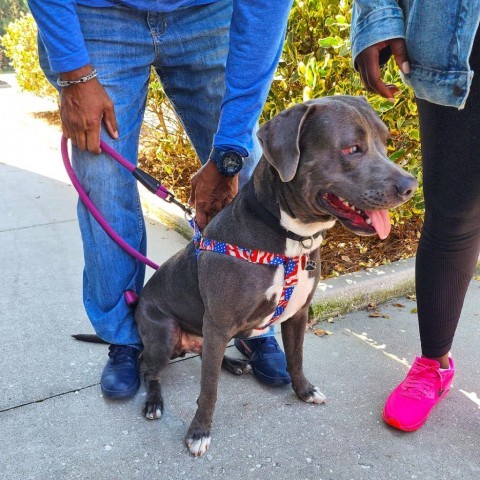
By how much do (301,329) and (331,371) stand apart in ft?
1.39

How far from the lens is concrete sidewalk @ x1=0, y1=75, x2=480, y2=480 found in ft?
7.11

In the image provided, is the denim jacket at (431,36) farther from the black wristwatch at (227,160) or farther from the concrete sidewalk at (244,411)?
the concrete sidewalk at (244,411)

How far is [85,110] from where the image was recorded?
88.8 inches

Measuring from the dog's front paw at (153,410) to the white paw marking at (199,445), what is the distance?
0.25 m

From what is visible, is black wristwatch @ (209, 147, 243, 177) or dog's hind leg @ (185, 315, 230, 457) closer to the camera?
dog's hind leg @ (185, 315, 230, 457)

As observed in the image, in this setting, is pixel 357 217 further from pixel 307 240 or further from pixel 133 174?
pixel 133 174

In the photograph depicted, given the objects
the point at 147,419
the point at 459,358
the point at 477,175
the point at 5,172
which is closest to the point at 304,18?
the point at 477,175

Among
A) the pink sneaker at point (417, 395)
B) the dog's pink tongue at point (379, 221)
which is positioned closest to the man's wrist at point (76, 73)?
the dog's pink tongue at point (379, 221)

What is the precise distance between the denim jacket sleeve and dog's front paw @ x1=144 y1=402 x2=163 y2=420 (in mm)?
1712

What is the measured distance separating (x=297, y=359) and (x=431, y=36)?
1.48m

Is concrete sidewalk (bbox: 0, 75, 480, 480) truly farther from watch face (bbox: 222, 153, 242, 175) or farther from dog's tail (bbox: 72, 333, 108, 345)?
watch face (bbox: 222, 153, 242, 175)

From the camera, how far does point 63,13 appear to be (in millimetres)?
2141

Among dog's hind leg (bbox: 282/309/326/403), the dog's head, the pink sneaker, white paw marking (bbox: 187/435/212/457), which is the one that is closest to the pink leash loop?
the dog's head

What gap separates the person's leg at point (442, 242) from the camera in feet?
6.56
